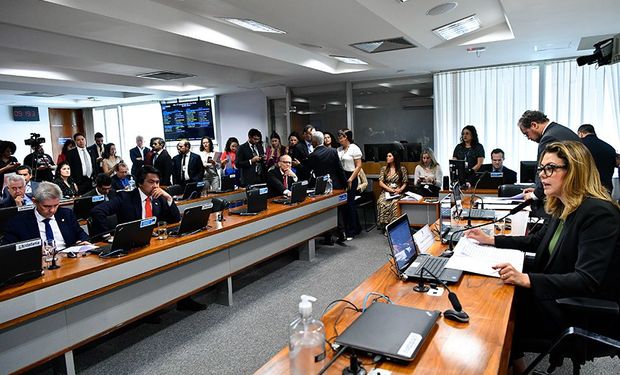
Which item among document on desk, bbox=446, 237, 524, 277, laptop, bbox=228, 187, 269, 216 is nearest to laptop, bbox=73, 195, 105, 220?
laptop, bbox=228, 187, 269, 216

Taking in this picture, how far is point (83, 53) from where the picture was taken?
506 cm

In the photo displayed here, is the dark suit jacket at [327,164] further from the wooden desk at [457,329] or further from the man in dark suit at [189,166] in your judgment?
the wooden desk at [457,329]

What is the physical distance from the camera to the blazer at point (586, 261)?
1649mm

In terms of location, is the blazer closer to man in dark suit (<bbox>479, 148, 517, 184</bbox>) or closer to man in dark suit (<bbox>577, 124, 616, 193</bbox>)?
man in dark suit (<bbox>577, 124, 616, 193</bbox>)

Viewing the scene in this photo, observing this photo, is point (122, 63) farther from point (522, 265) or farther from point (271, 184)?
point (522, 265)

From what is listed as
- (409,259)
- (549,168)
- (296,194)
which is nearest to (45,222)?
(296,194)

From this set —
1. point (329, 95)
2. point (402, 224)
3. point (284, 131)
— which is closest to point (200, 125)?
point (284, 131)

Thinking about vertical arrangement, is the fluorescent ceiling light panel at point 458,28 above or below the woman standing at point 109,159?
above

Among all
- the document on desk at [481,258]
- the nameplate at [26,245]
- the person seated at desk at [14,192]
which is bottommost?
the document on desk at [481,258]

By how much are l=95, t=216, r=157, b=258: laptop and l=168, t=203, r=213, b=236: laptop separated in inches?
11.7

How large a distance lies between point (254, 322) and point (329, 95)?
595cm

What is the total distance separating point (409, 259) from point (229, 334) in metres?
1.62

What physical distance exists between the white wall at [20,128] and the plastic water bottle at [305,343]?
38.7 ft

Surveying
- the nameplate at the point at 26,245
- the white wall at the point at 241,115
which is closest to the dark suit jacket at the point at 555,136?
the nameplate at the point at 26,245
